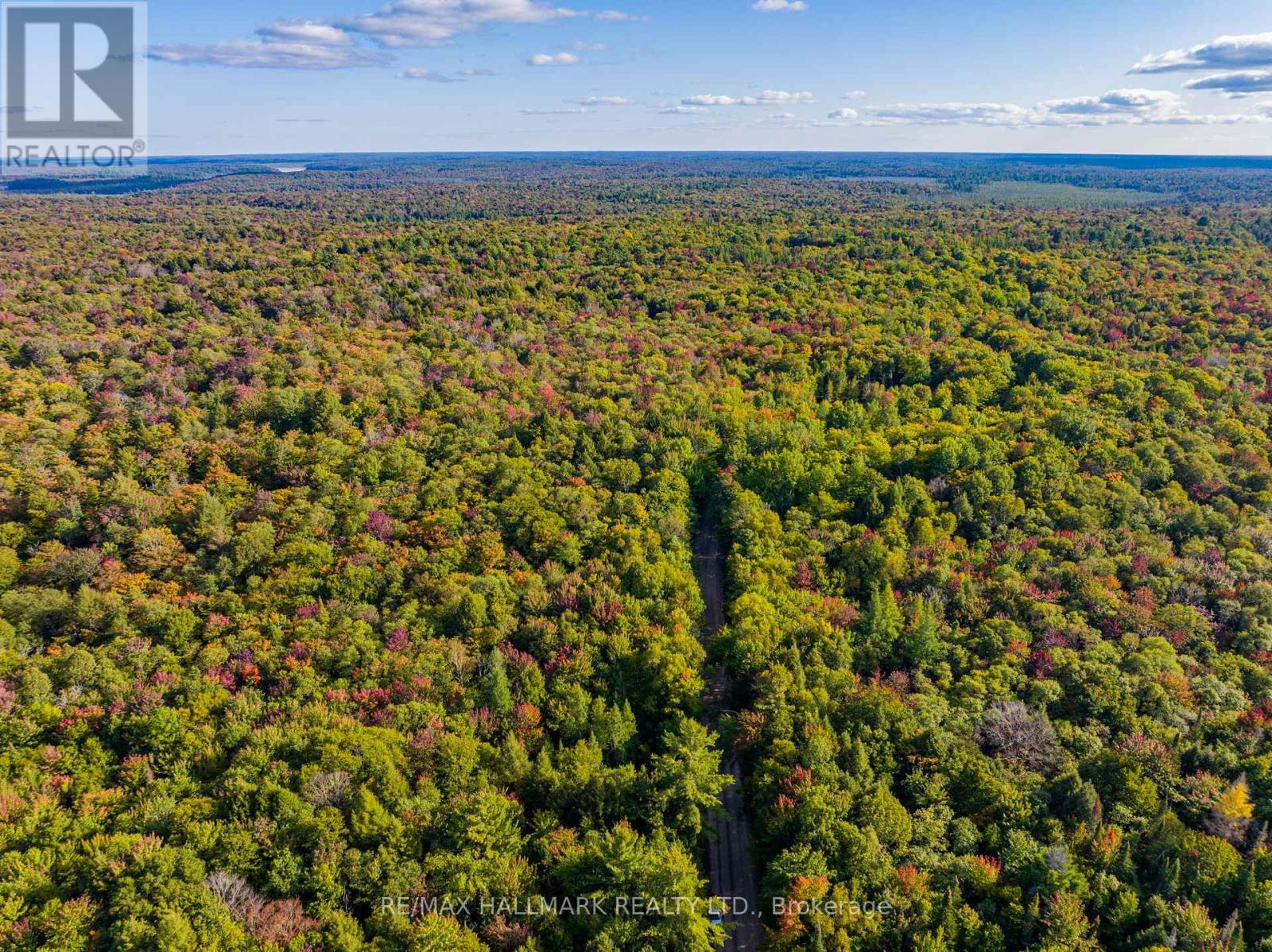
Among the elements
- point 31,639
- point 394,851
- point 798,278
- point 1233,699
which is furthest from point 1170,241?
point 31,639

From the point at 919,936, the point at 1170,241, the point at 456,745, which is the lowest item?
the point at 919,936

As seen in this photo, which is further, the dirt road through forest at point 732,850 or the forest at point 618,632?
the dirt road through forest at point 732,850

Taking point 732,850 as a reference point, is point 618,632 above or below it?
above

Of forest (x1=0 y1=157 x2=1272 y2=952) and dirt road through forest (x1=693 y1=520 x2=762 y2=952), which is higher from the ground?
forest (x1=0 y1=157 x2=1272 y2=952)

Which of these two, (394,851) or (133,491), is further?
(133,491)

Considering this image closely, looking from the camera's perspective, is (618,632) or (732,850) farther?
(618,632)

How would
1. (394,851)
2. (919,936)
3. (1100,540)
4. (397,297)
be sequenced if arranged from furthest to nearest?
1. (397,297)
2. (1100,540)
3. (394,851)
4. (919,936)

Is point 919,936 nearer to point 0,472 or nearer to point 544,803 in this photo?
point 544,803

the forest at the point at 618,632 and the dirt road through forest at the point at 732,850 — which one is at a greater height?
the forest at the point at 618,632
